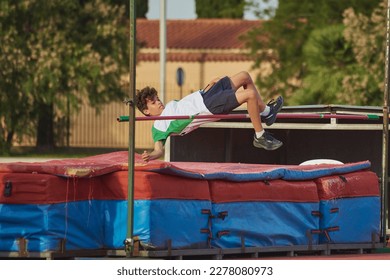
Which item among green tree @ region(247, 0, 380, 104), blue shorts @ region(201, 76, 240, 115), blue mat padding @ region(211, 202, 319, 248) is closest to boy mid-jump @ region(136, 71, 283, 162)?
blue shorts @ region(201, 76, 240, 115)

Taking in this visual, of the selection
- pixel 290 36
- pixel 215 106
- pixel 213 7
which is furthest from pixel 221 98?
pixel 213 7

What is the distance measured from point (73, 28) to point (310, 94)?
8.04 meters

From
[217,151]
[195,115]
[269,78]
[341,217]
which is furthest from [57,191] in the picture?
[269,78]

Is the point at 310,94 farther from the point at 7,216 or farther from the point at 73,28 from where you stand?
the point at 7,216

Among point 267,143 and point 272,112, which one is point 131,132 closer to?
point 267,143

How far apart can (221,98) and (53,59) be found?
3137cm

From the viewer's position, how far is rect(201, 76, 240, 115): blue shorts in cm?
1489

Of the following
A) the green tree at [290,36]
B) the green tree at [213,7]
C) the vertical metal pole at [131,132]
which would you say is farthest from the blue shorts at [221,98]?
the green tree at [213,7]

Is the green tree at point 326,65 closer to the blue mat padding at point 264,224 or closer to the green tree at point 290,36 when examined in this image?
the green tree at point 290,36

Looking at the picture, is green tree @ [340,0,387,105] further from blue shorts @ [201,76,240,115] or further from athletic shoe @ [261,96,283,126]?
blue shorts @ [201,76,240,115]

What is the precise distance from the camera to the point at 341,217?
16.4 m

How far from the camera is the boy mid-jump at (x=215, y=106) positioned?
584 inches

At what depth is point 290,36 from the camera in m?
52.8
